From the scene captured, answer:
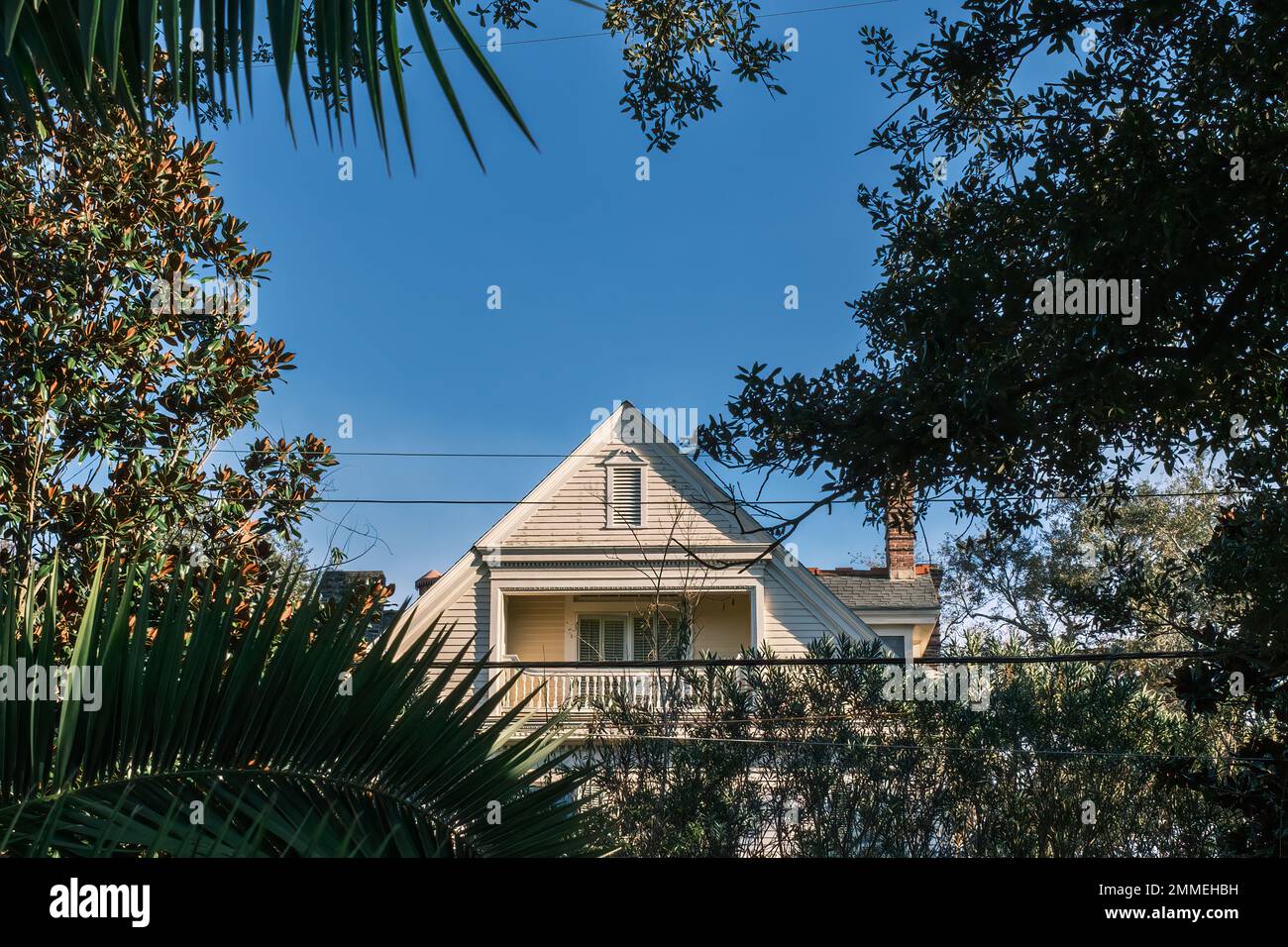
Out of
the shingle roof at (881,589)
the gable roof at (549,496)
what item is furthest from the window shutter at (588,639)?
the shingle roof at (881,589)

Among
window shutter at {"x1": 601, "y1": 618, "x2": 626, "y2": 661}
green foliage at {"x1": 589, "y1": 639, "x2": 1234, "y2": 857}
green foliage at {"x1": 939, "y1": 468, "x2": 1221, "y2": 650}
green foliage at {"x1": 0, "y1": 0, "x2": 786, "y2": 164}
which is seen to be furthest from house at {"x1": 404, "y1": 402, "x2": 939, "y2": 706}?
green foliage at {"x1": 0, "y1": 0, "x2": 786, "y2": 164}

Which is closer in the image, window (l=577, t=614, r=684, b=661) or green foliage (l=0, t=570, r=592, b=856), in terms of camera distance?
green foliage (l=0, t=570, r=592, b=856)

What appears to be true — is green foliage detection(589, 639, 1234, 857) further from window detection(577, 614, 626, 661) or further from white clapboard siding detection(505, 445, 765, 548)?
window detection(577, 614, 626, 661)

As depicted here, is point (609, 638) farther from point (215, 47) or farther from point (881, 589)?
point (215, 47)

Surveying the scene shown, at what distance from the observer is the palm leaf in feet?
5.55

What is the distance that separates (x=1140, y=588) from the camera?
16.2ft

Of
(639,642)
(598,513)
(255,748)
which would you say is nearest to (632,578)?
(598,513)

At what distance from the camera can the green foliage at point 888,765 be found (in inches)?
254

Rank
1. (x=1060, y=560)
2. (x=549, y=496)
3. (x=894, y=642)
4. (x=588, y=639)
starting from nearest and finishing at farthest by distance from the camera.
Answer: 1. (x=549, y=496)
2. (x=894, y=642)
3. (x=588, y=639)
4. (x=1060, y=560)

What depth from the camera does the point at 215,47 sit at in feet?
6.38

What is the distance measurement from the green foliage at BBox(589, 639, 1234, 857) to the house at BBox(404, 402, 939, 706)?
6.29 meters

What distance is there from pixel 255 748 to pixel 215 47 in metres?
1.54

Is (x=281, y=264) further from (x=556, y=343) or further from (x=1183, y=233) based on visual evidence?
(x=556, y=343)
